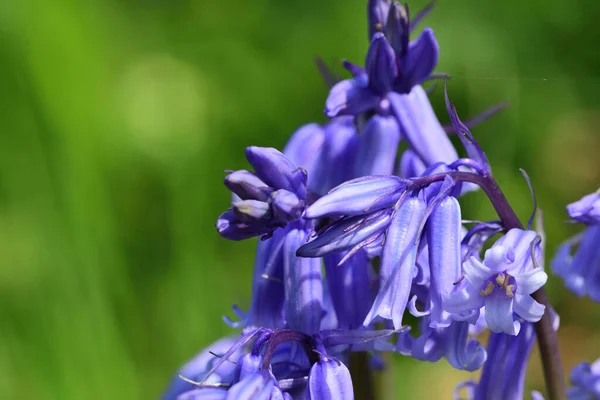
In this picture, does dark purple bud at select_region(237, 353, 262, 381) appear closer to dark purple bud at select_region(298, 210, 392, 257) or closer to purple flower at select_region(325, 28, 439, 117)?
dark purple bud at select_region(298, 210, 392, 257)

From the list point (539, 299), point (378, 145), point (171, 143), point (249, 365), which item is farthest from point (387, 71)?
point (171, 143)

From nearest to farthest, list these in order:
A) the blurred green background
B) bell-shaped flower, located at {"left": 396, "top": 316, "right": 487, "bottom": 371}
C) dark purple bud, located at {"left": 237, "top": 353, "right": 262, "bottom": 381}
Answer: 1. dark purple bud, located at {"left": 237, "top": 353, "right": 262, "bottom": 381}
2. bell-shaped flower, located at {"left": 396, "top": 316, "right": 487, "bottom": 371}
3. the blurred green background

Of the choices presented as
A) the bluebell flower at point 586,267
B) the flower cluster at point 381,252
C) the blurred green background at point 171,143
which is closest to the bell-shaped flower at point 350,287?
the flower cluster at point 381,252

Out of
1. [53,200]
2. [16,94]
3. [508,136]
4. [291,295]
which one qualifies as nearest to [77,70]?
[16,94]

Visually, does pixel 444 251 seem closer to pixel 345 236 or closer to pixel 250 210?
pixel 345 236

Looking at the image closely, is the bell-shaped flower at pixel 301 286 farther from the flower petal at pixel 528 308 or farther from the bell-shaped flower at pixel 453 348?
the flower petal at pixel 528 308

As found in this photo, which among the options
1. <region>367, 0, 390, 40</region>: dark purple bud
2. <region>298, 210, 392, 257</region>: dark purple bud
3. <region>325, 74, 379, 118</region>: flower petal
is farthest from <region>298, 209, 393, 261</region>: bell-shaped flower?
<region>367, 0, 390, 40</region>: dark purple bud

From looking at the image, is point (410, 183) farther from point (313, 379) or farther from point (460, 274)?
point (313, 379)
